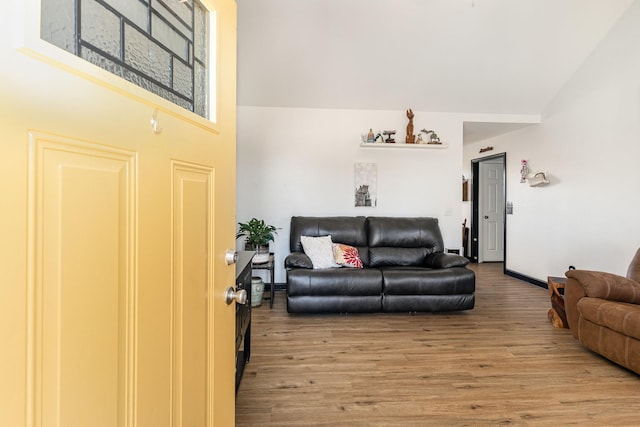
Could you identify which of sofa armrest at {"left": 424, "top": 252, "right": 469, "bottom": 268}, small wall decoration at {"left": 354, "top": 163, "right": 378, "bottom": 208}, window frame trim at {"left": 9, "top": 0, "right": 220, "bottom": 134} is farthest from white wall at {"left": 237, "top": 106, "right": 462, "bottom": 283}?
window frame trim at {"left": 9, "top": 0, "right": 220, "bottom": 134}

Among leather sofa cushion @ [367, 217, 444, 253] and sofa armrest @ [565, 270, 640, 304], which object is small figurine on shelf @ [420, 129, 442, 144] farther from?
sofa armrest @ [565, 270, 640, 304]

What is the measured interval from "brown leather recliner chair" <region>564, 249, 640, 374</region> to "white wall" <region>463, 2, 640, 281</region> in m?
0.99

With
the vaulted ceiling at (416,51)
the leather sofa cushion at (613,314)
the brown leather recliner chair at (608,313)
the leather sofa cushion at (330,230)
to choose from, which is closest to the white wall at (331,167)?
the vaulted ceiling at (416,51)

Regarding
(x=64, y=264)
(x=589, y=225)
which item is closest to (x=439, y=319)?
(x=589, y=225)

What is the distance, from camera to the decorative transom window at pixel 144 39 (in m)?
0.52

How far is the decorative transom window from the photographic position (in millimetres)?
524

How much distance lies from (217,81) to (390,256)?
3073 millimetres

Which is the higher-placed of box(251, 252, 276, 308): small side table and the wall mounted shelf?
the wall mounted shelf

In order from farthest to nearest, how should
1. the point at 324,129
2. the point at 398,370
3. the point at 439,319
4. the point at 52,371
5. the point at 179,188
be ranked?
the point at 324,129 < the point at 439,319 < the point at 398,370 < the point at 179,188 < the point at 52,371

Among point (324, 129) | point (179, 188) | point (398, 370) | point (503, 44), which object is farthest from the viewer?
point (324, 129)

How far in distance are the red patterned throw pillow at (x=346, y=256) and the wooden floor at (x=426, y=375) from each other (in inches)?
23.1

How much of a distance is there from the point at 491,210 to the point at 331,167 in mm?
3619

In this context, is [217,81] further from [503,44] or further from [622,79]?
[622,79]

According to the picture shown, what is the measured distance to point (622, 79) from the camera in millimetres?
3121
